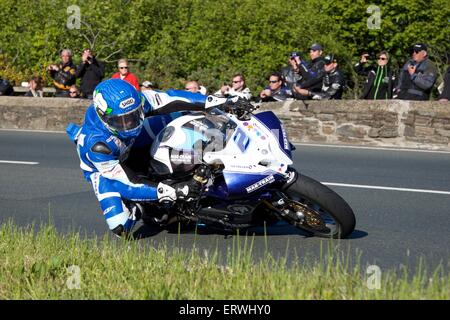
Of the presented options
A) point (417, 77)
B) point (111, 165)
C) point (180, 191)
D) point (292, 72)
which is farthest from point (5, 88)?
point (180, 191)

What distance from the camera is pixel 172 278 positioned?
19.9 feet

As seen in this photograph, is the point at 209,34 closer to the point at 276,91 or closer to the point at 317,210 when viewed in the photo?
the point at 276,91

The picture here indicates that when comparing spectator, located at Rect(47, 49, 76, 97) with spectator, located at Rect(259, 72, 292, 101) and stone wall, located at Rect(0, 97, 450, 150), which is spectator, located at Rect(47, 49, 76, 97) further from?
stone wall, located at Rect(0, 97, 450, 150)

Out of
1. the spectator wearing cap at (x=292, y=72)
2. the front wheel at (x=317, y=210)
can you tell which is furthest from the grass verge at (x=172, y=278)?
the spectator wearing cap at (x=292, y=72)

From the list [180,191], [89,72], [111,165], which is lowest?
[89,72]

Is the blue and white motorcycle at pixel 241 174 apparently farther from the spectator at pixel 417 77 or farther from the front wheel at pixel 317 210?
the spectator at pixel 417 77

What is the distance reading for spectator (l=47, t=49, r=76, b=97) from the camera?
1866 centimetres

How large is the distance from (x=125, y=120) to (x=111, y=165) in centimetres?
47

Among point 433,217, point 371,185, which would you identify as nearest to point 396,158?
point 371,185

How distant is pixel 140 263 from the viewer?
6.51m

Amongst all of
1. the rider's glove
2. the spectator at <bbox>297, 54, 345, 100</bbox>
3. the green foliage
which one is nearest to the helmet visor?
the rider's glove

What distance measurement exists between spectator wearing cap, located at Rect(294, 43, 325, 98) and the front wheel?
793 centimetres

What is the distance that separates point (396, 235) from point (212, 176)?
1.88m

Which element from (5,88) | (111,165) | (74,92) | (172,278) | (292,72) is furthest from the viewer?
(5,88)
